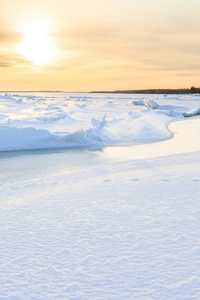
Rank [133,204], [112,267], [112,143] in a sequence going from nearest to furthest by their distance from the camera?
1. [112,267]
2. [133,204]
3. [112,143]

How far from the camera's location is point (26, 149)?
24.0ft

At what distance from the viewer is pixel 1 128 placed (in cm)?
754

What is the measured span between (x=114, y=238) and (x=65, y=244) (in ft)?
1.08

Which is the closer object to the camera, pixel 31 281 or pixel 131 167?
pixel 31 281

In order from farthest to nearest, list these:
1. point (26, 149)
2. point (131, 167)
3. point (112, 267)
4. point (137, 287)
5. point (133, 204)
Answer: point (26, 149)
point (131, 167)
point (133, 204)
point (112, 267)
point (137, 287)

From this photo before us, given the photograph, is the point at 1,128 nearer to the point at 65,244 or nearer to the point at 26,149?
the point at 26,149

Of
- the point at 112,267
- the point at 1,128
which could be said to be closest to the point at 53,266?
the point at 112,267

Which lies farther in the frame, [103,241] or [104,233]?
[104,233]

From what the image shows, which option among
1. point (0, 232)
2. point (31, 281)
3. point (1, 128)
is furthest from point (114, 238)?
point (1, 128)

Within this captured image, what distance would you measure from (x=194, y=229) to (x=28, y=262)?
1.14 meters

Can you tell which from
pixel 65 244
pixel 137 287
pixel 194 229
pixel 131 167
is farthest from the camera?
pixel 131 167

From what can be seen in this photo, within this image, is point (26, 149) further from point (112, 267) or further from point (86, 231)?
point (112, 267)

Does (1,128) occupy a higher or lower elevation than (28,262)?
Result: higher

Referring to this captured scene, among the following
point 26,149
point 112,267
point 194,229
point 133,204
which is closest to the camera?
point 112,267
